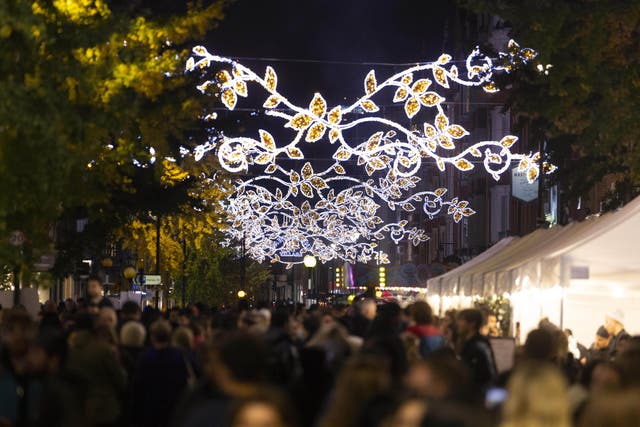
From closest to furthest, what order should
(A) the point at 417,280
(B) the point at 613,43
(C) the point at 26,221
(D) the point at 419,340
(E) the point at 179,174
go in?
1. (D) the point at 419,340
2. (C) the point at 26,221
3. (B) the point at 613,43
4. (E) the point at 179,174
5. (A) the point at 417,280

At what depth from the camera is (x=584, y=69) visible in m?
28.4

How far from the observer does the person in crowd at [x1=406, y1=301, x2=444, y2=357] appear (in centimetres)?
1727

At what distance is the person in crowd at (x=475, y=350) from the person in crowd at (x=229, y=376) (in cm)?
609

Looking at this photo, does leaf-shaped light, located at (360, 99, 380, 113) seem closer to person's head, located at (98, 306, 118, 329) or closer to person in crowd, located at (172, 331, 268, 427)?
person's head, located at (98, 306, 118, 329)

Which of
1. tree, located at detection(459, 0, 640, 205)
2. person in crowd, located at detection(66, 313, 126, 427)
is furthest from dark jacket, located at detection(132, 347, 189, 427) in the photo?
tree, located at detection(459, 0, 640, 205)

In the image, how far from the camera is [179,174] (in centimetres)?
4053

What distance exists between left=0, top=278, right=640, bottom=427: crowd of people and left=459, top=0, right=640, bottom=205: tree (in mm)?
8928

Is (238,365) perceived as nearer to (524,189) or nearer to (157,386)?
(157,386)

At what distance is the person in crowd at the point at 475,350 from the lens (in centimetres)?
1563

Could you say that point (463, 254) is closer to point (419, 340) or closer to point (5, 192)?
point (5, 192)

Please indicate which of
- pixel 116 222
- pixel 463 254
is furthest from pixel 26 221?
pixel 463 254

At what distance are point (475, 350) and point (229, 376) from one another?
6.98 m

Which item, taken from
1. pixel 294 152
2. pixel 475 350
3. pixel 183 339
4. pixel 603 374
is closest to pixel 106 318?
pixel 183 339

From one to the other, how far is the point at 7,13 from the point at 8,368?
413 inches
